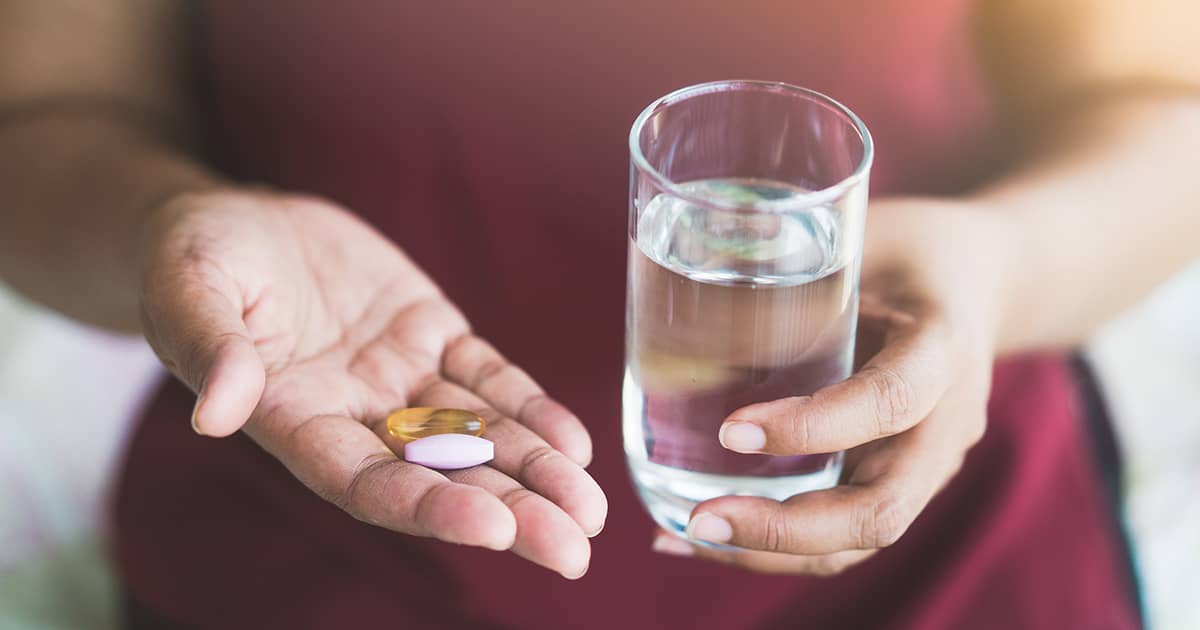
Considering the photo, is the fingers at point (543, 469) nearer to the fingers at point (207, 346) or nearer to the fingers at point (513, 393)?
the fingers at point (513, 393)

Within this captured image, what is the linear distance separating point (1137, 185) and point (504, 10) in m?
0.48

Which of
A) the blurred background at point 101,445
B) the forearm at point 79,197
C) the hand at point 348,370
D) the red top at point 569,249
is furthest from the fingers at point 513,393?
the blurred background at point 101,445

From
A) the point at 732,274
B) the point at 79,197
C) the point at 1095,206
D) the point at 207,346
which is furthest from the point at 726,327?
the point at 79,197

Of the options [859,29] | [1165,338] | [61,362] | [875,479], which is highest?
[859,29]

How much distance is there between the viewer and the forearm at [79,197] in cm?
88

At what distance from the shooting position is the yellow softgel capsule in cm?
60

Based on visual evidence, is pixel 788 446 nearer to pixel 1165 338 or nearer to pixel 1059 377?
pixel 1059 377

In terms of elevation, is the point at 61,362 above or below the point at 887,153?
below

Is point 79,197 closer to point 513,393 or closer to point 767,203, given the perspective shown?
point 513,393

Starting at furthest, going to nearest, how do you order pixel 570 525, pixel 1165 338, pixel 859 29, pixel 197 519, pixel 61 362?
pixel 61 362
pixel 1165 338
pixel 197 519
pixel 859 29
pixel 570 525

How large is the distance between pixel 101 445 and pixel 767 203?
3.61 feet

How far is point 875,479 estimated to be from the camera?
610 mm

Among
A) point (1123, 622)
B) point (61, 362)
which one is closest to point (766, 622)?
point (1123, 622)

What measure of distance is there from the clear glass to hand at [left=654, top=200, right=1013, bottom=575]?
0.02 metres
